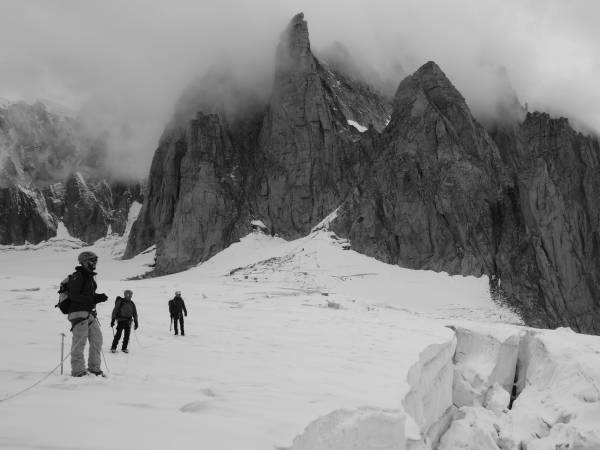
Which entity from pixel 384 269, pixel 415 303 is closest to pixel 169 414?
pixel 415 303

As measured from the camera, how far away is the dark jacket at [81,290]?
7.09 metres

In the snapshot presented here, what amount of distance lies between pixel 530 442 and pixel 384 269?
145 ft

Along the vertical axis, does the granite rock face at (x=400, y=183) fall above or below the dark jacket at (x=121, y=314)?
above

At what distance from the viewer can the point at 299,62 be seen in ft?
243

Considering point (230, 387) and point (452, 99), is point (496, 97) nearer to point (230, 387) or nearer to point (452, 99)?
point (452, 99)

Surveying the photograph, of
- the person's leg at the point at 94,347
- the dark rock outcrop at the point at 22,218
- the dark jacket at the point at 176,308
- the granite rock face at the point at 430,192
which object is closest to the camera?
the person's leg at the point at 94,347

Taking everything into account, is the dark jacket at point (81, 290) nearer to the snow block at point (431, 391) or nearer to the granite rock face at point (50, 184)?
the snow block at point (431, 391)

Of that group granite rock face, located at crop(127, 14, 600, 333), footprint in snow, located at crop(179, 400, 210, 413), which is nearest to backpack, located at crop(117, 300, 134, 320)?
footprint in snow, located at crop(179, 400, 210, 413)

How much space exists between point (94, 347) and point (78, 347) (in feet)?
0.93

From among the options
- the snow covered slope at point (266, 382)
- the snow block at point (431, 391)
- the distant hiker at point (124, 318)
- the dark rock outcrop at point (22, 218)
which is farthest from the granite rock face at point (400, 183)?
the distant hiker at point (124, 318)

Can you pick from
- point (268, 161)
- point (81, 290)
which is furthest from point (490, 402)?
point (268, 161)

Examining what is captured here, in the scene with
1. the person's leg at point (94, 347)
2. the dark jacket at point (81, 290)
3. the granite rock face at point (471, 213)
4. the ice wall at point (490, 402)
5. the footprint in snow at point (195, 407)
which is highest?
the granite rock face at point (471, 213)

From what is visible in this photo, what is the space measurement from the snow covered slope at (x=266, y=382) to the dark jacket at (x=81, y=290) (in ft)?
3.16

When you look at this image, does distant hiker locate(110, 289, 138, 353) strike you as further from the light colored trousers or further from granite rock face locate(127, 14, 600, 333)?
granite rock face locate(127, 14, 600, 333)
